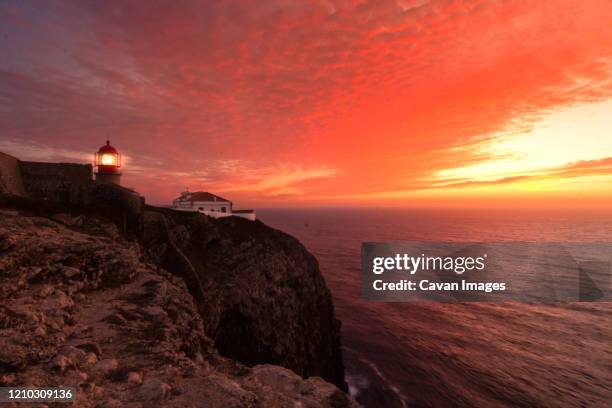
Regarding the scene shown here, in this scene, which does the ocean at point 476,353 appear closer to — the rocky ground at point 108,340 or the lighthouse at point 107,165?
the rocky ground at point 108,340

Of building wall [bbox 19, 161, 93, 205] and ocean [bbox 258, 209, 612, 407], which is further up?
building wall [bbox 19, 161, 93, 205]

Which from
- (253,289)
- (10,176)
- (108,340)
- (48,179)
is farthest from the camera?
(253,289)

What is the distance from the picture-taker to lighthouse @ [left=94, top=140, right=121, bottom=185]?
2508 centimetres

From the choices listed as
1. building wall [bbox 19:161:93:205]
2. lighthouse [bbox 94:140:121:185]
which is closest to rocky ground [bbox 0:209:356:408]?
building wall [bbox 19:161:93:205]

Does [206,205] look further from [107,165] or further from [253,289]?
[253,289]

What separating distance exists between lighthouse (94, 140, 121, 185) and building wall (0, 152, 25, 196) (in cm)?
628

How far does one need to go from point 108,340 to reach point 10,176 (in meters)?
19.0

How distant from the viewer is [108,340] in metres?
6.30

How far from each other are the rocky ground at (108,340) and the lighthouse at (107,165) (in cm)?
1674

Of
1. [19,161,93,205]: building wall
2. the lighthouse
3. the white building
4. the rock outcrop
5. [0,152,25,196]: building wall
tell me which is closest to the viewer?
[0,152,25,196]: building wall

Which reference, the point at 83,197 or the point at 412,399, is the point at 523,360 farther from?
the point at 83,197

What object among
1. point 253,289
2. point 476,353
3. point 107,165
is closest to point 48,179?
point 107,165

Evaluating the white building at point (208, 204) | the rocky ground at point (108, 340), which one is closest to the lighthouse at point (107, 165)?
the rocky ground at point (108, 340)

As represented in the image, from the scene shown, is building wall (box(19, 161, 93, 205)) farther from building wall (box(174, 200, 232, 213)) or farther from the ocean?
the ocean
